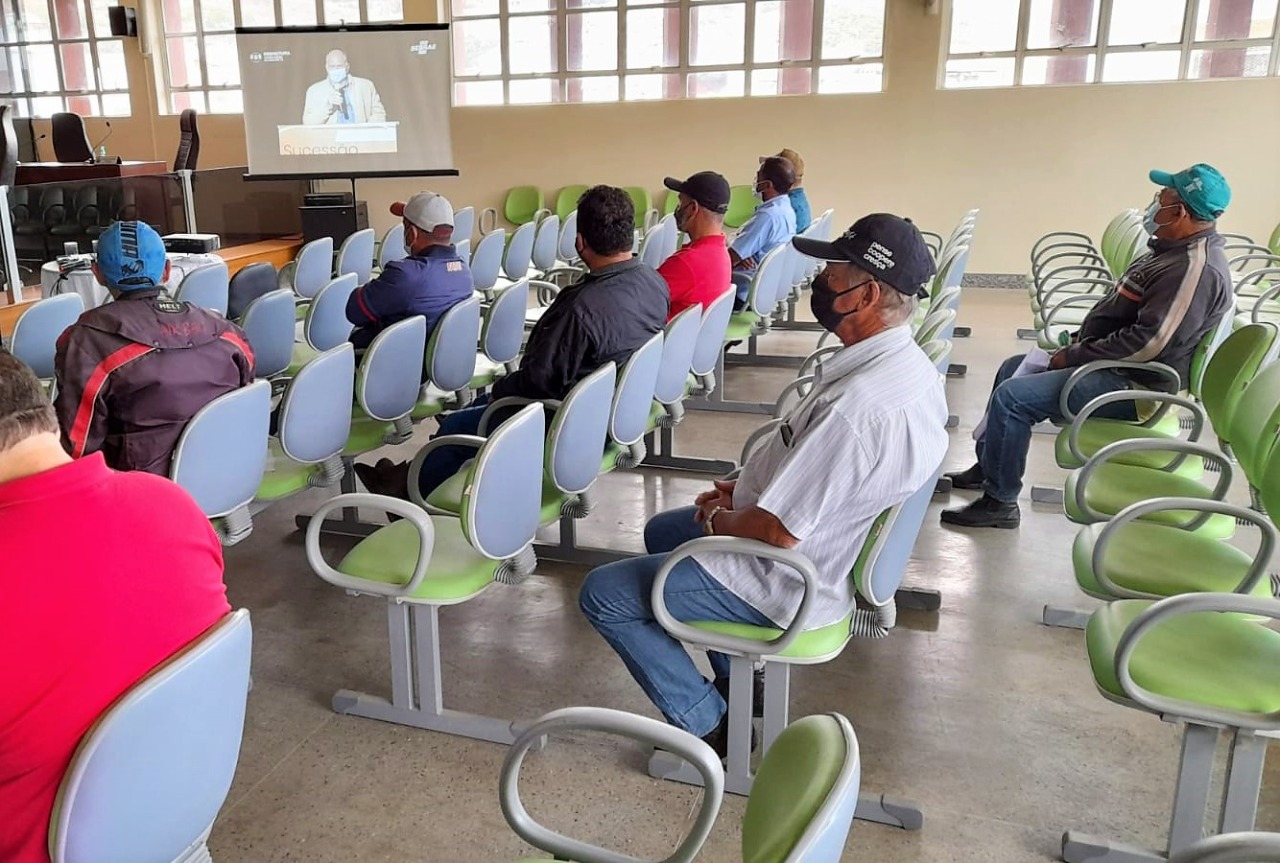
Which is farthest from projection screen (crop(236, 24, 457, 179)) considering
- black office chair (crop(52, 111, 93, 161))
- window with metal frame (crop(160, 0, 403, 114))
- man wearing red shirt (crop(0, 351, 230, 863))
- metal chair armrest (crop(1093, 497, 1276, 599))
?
man wearing red shirt (crop(0, 351, 230, 863))

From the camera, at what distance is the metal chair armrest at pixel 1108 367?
11.0ft

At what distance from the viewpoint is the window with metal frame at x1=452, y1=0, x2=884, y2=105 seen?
898cm

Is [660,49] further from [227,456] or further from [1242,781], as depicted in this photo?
[1242,781]

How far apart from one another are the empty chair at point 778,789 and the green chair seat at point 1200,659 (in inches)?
34.6

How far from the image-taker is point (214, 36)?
1091cm

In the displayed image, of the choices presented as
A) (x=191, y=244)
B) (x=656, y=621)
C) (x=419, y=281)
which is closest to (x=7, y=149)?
(x=191, y=244)

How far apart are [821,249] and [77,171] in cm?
859

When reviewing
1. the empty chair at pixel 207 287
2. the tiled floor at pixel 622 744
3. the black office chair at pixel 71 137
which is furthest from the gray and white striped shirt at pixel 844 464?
the black office chair at pixel 71 137

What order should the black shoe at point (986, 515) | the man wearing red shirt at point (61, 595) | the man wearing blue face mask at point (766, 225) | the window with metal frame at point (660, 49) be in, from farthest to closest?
the window with metal frame at point (660, 49) → the man wearing blue face mask at point (766, 225) → the black shoe at point (986, 515) → the man wearing red shirt at point (61, 595)

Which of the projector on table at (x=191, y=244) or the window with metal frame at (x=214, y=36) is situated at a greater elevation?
the window with metal frame at (x=214, y=36)

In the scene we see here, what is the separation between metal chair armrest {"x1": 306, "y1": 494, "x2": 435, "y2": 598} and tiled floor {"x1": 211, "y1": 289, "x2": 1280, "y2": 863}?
1.38 feet

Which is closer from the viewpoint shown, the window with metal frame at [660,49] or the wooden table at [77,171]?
the wooden table at [77,171]

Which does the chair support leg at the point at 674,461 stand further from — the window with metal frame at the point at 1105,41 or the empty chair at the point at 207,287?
the window with metal frame at the point at 1105,41

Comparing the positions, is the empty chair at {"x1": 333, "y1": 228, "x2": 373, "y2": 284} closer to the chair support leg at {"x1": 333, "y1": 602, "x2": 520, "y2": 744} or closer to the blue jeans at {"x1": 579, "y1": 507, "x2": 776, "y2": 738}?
the chair support leg at {"x1": 333, "y1": 602, "x2": 520, "y2": 744}
